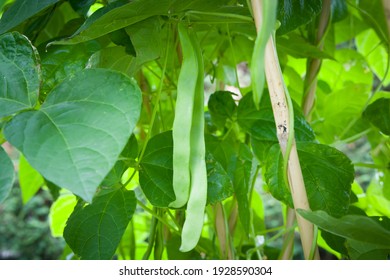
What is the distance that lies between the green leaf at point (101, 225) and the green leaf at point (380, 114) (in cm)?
25

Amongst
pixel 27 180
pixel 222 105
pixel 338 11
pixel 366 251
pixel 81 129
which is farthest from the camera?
pixel 27 180

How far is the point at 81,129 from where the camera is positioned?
0.95ft

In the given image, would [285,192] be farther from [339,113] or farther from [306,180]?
[339,113]

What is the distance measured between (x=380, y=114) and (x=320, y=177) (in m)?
0.15

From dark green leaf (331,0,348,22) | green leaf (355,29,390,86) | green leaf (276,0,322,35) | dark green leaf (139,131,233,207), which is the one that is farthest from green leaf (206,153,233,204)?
green leaf (355,29,390,86)

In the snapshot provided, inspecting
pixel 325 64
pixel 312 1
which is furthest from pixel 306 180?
pixel 325 64

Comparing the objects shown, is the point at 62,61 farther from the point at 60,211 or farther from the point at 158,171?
the point at 60,211

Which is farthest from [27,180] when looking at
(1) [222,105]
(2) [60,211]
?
(1) [222,105]

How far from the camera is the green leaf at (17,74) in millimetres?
329

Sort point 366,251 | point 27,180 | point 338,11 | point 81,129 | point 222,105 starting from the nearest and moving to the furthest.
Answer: point 81,129, point 366,251, point 222,105, point 338,11, point 27,180

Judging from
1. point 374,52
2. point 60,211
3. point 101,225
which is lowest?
point 60,211

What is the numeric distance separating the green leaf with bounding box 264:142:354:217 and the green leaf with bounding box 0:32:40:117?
0.18 metres

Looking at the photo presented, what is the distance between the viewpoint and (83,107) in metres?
0.31
